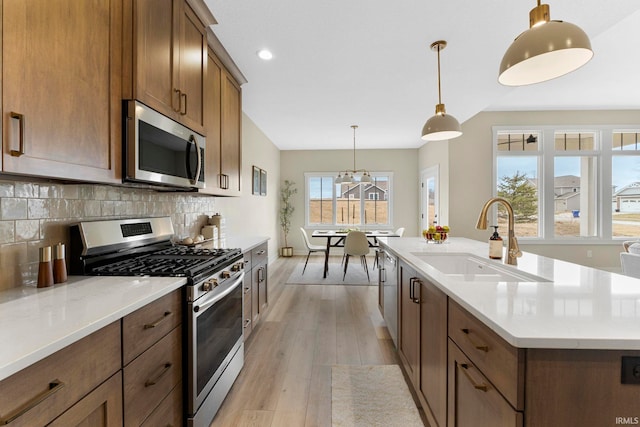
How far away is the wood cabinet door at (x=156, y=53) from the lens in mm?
1426

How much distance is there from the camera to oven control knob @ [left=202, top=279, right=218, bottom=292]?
1.53 metres

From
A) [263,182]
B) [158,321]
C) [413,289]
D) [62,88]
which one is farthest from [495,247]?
[263,182]

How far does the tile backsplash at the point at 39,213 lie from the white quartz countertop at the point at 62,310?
0.11m

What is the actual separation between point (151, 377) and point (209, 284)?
1.60 ft

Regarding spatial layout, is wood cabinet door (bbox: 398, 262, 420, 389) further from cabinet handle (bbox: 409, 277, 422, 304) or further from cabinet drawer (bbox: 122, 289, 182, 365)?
cabinet drawer (bbox: 122, 289, 182, 365)

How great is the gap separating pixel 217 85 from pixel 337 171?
5263mm

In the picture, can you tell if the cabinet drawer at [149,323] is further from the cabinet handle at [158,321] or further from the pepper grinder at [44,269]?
the pepper grinder at [44,269]

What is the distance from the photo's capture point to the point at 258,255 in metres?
2.90

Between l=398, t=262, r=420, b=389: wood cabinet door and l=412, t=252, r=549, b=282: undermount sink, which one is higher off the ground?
l=412, t=252, r=549, b=282: undermount sink

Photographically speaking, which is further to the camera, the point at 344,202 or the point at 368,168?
the point at 344,202

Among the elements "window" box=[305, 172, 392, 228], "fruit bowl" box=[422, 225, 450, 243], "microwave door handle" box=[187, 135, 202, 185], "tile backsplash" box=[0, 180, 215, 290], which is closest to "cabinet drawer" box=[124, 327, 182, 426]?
"tile backsplash" box=[0, 180, 215, 290]

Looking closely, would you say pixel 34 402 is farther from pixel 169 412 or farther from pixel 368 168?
pixel 368 168

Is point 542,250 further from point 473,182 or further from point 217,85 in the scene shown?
point 217,85

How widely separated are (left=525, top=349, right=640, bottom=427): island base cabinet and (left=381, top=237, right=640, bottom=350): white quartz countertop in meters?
0.05
